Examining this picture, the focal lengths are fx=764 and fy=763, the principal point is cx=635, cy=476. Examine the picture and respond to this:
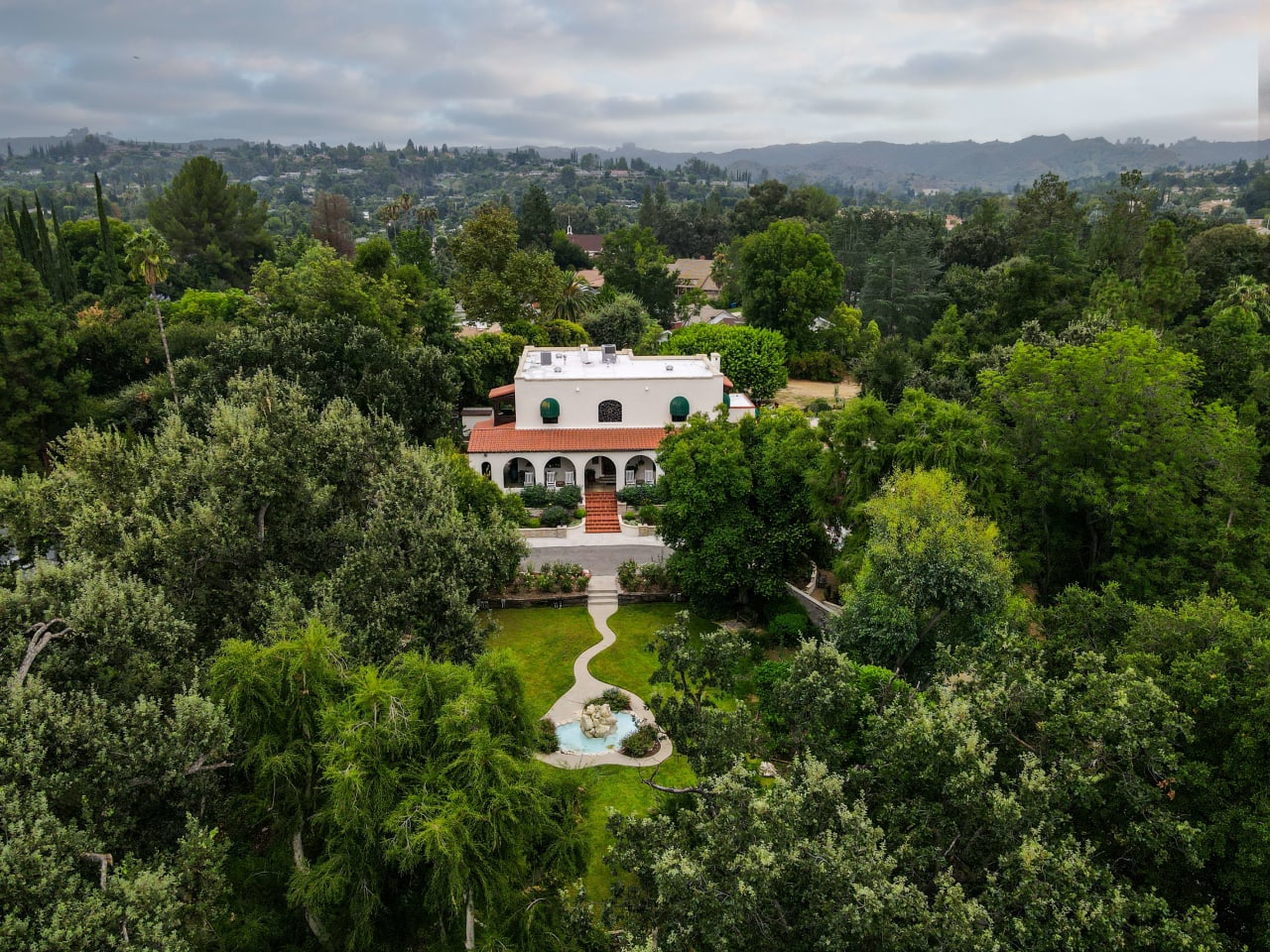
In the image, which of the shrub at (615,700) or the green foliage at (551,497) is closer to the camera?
the shrub at (615,700)

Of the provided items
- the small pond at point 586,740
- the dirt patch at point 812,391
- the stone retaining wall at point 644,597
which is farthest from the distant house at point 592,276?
the small pond at point 586,740

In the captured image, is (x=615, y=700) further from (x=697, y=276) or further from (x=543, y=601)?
(x=697, y=276)

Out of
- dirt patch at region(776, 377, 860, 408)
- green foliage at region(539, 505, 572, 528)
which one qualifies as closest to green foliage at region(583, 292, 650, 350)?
dirt patch at region(776, 377, 860, 408)

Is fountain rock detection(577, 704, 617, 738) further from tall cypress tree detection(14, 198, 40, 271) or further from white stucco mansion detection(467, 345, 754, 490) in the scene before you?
tall cypress tree detection(14, 198, 40, 271)

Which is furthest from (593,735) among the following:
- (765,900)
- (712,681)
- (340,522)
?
(765,900)

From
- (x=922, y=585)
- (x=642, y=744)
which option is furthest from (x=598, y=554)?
(x=922, y=585)

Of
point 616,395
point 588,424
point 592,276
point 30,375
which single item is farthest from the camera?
point 592,276

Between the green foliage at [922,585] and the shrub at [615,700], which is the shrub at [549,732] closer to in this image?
the shrub at [615,700]
